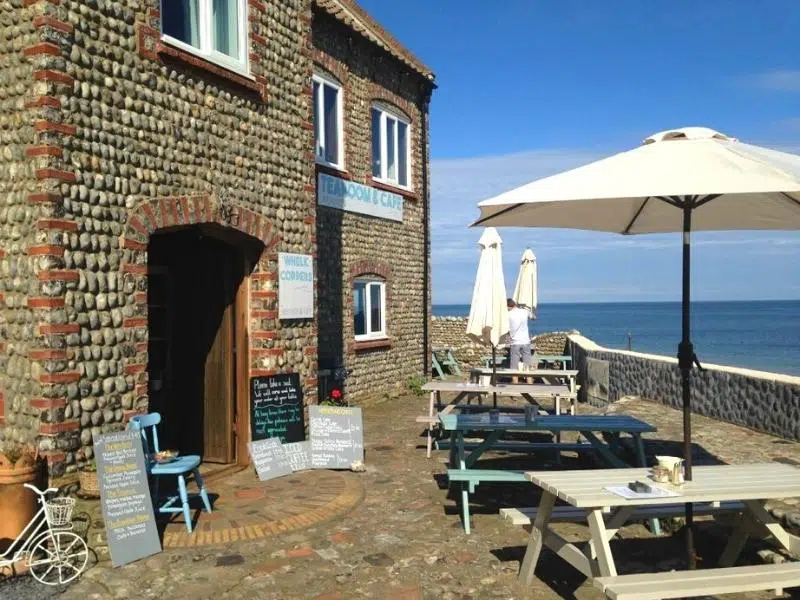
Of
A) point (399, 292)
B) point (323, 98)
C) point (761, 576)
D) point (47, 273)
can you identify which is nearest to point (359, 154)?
point (323, 98)

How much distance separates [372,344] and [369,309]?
68cm

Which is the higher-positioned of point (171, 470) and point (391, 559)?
point (171, 470)

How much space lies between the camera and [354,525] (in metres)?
5.74

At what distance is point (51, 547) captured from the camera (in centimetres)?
485

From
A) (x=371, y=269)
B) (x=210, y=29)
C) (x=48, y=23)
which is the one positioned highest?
(x=210, y=29)

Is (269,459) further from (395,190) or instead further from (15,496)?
(395,190)

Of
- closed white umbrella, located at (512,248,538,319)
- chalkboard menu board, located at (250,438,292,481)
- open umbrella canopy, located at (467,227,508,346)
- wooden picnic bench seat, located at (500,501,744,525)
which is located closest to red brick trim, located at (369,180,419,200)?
closed white umbrella, located at (512,248,538,319)

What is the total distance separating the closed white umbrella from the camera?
14.6 metres

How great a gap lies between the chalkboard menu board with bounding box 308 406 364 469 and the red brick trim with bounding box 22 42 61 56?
14.1 ft

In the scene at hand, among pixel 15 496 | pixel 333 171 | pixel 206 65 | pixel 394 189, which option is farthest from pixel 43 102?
pixel 394 189

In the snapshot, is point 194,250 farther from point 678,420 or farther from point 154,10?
point 678,420

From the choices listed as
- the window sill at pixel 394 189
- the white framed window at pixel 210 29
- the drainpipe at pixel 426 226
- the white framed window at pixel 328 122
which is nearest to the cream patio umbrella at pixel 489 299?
the white framed window at pixel 210 29

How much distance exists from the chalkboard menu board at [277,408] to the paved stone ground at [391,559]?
2.59 feet

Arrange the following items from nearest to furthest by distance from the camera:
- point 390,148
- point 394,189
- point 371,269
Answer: point 371,269 < point 394,189 < point 390,148
